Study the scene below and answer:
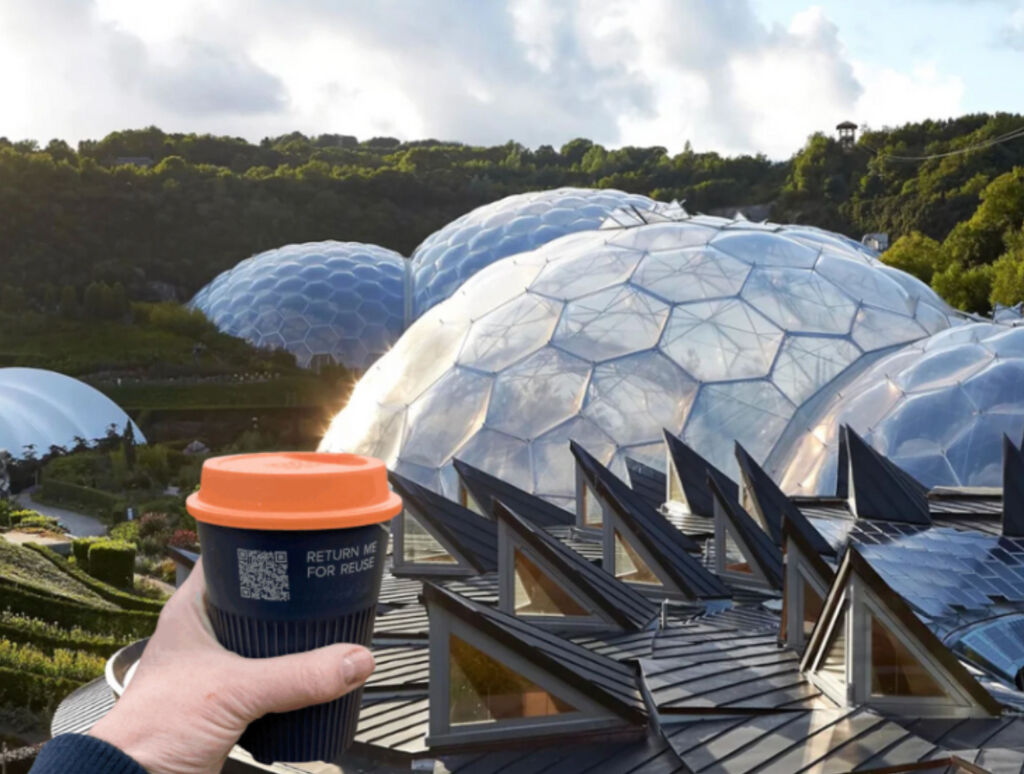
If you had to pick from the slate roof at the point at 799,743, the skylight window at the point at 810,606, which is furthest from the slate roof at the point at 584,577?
the slate roof at the point at 799,743

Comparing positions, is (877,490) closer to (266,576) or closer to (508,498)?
(508,498)

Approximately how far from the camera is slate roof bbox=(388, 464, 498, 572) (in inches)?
480

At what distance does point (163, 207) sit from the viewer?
79938 mm

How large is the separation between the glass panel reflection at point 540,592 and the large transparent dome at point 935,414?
9.73 m

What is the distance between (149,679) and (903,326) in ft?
71.9

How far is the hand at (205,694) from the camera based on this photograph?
7.99ft

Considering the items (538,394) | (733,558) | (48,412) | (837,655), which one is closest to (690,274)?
(538,394)

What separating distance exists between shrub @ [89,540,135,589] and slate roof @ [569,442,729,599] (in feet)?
56.9

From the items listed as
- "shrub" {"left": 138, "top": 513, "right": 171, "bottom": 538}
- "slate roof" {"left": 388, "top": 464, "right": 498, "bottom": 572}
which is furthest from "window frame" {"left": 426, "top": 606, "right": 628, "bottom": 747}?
"shrub" {"left": 138, "top": 513, "right": 171, "bottom": 538}

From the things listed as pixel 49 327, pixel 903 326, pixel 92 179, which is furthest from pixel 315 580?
pixel 92 179

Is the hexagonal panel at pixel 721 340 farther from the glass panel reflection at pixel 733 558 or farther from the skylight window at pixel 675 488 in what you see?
the glass panel reflection at pixel 733 558

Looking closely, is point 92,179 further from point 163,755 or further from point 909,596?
point 163,755

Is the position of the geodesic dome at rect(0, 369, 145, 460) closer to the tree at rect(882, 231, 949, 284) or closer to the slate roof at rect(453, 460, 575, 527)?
the slate roof at rect(453, 460, 575, 527)

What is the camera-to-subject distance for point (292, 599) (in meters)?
2.58
